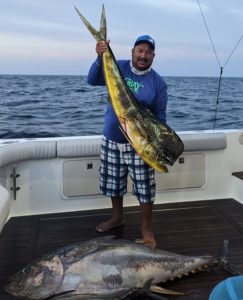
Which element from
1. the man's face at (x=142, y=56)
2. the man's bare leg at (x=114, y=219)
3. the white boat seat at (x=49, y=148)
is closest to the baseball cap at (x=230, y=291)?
the man's face at (x=142, y=56)

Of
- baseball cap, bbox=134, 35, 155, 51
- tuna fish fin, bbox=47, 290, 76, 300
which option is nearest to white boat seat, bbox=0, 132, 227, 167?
baseball cap, bbox=134, 35, 155, 51

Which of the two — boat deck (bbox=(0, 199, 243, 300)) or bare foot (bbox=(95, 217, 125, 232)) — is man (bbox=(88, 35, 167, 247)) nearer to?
bare foot (bbox=(95, 217, 125, 232))

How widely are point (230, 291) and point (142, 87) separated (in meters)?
1.83

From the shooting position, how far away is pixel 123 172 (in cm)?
323

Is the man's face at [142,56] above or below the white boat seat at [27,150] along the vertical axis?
above

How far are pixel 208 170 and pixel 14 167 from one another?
1.96m

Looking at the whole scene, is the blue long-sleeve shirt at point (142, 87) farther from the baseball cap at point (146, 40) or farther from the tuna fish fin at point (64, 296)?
the tuna fish fin at point (64, 296)

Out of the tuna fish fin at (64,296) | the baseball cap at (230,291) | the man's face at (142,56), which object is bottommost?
the tuna fish fin at (64,296)

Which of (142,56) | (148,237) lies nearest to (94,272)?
(148,237)

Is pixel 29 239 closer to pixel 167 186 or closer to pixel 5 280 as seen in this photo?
pixel 5 280

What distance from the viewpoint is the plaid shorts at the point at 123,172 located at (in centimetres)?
310

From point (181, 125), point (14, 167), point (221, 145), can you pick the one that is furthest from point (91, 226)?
point (181, 125)

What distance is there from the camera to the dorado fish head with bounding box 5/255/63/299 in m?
2.25

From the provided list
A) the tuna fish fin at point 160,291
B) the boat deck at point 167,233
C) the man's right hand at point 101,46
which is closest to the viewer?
the tuna fish fin at point 160,291
